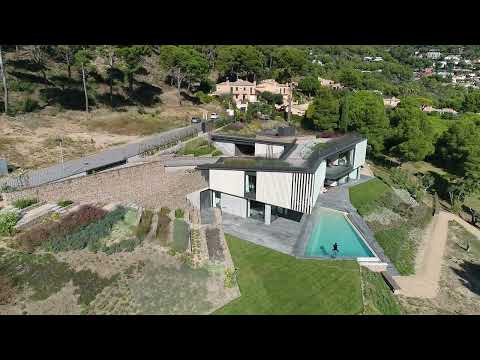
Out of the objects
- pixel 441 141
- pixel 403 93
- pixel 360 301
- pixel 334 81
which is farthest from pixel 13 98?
pixel 403 93

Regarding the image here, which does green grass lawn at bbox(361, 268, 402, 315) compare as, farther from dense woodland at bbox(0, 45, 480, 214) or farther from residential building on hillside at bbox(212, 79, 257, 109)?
residential building on hillside at bbox(212, 79, 257, 109)

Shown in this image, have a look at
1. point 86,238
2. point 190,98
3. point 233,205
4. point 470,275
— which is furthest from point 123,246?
point 190,98

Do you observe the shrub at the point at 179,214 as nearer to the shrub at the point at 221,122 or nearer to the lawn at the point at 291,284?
the lawn at the point at 291,284

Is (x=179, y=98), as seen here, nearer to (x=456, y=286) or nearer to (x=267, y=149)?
(x=267, y=149)

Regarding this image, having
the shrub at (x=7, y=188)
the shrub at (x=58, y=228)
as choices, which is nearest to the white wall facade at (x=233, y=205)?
the shrub at (x=58, y=228)

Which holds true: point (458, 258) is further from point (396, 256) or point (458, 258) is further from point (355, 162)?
point (355, 162)
